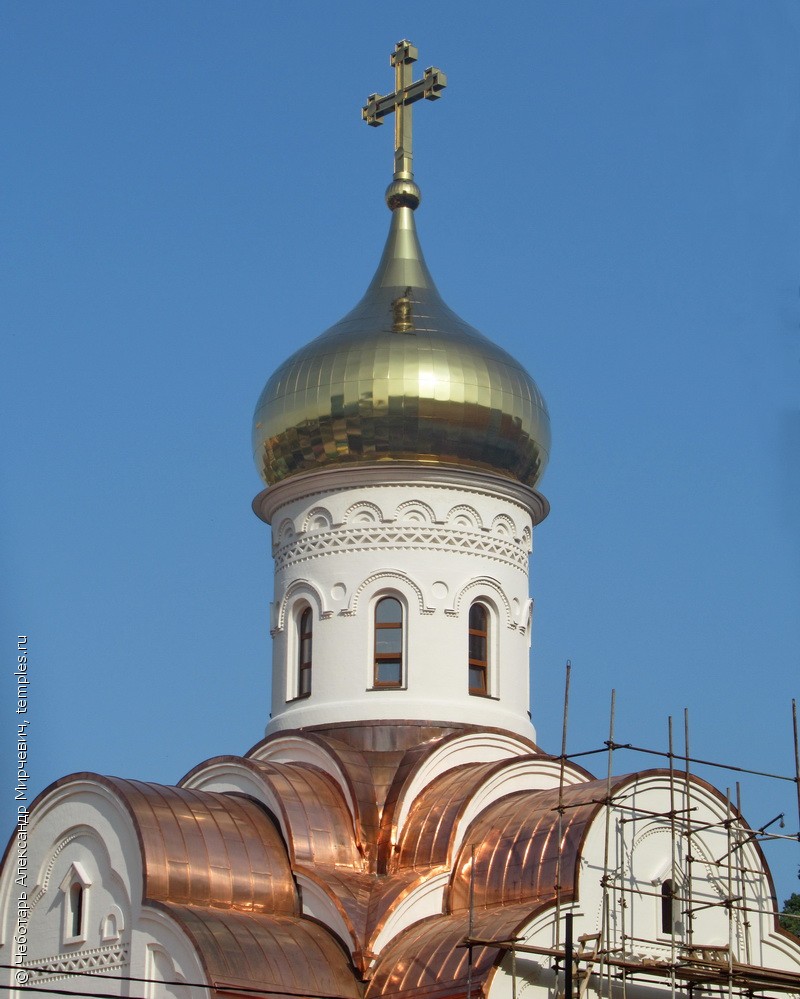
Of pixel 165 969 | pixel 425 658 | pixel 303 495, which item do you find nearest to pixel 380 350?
pixel 303 495

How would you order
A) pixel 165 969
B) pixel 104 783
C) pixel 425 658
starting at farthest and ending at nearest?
1. pixel 425 658
2. pixel 104 783
3. pixel 165 969

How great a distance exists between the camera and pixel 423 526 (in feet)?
53.8

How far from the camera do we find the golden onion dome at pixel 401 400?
16.4 metres

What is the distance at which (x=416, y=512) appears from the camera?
16.4m

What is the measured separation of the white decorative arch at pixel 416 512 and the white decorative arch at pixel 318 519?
0.65 metres

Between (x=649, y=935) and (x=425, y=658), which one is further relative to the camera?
(x=425, y=658)

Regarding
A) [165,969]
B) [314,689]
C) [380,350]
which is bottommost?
[165,969]

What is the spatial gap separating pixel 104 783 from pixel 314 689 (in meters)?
2.54

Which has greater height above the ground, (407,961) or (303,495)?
(303,495)

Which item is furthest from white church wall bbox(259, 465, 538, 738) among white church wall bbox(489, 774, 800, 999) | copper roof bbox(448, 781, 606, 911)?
white church wall bbox(489, 774, 800, 999)

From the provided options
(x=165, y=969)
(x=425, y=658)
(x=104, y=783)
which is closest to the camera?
(x=165, y=969)

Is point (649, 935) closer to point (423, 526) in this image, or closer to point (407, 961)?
point (407, 961)

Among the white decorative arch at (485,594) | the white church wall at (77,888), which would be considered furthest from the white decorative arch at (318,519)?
the white church wall at (77,888)

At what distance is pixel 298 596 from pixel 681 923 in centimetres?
456
